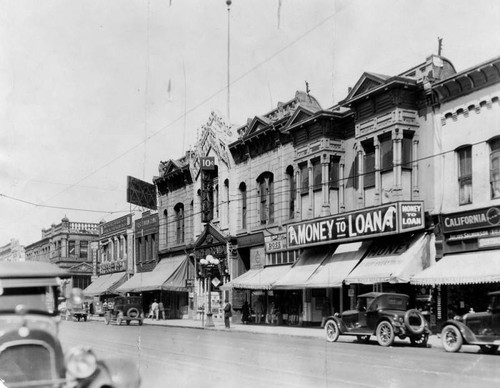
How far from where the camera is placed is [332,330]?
2202 cm

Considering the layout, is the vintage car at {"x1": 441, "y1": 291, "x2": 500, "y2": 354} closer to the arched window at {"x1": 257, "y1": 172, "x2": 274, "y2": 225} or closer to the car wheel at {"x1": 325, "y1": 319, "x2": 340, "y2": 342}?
the car wheel at {"x1": 325, "y1": 319, "x2": 340, "y2": 342}

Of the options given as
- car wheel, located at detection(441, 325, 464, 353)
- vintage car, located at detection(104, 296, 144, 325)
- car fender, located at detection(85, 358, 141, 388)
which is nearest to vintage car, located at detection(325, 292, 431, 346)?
car wheel, located at detection(441, 325, 464, 353)

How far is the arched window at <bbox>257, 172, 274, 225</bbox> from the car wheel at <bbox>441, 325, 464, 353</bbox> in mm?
18087

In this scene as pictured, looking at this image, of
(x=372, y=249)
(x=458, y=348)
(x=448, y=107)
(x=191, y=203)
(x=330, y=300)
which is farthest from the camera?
(x=191, y=203)

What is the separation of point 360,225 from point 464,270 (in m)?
5.59

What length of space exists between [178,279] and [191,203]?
527 cm

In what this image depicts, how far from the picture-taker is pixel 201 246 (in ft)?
140

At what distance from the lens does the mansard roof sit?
22953mm

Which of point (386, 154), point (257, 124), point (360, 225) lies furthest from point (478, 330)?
point (257, 124)

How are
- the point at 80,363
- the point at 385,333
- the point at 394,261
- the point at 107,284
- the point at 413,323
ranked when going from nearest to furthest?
1. the point at 80,363
2. the point at 413,323
3. the point at 385,333
4. the point at 394,261
5. the point at 107,284

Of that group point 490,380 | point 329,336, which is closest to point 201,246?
point 329,336

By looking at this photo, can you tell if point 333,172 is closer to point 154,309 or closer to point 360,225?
point 360,225

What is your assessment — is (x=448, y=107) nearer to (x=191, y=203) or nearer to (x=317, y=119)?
(x=317, y=119)

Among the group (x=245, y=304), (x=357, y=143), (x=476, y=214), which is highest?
(x=357, y=143)
